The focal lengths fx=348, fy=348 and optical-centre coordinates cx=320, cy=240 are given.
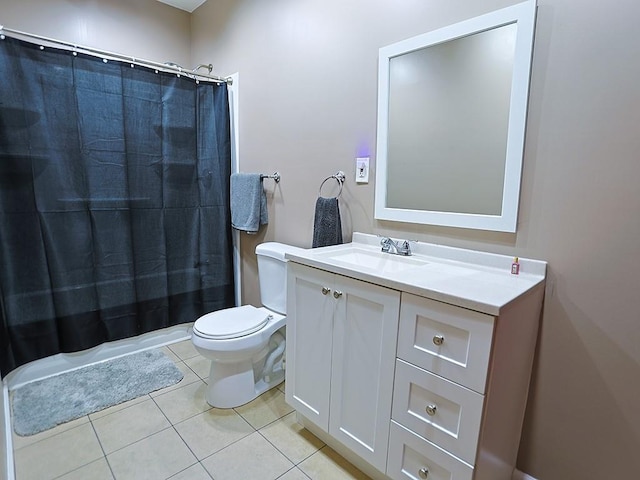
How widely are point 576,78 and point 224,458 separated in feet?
6.63

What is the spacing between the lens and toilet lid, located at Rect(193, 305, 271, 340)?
1.78m

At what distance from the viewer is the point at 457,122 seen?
1482 millimetres

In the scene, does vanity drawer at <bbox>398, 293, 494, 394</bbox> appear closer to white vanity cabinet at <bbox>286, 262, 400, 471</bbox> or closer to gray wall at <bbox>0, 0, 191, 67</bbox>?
white vanity cabinet at <bbox>286, 262, 400, 471</bbox>

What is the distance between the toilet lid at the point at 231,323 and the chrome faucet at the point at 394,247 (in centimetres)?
79

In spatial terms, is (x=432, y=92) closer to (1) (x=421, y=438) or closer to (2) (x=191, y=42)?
(1) (x=421, y=438)

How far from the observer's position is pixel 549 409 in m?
1.33

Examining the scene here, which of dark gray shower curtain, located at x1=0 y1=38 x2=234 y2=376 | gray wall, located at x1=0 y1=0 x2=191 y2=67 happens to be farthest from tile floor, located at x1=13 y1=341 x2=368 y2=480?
gray wall, located at x1=0 y1=0 x2=191 y2=67

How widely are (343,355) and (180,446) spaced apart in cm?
90

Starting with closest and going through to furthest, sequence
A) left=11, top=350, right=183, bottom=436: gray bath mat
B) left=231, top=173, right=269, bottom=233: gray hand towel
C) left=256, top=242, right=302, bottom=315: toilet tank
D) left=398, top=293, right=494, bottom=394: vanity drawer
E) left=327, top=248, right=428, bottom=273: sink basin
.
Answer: left=398, top=293, right=494, bottom=394: vanity drawer < left=327, top=248, right=428, bottom=273: sink basin < left=11, top=350, right=183, bottom=436: gray bath mat < left=256, top=242, right=302, bottom=315: toilet tank < left=231, top=173, right=269, bottom=233: gray hand towel

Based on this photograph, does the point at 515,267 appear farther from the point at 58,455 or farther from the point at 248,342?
the point at 58,455

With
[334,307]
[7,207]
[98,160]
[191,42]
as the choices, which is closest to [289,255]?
[334,307]

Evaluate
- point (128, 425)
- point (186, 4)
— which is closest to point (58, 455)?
point (128, 425)

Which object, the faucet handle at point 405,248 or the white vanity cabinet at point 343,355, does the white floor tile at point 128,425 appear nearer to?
the white vanity cabinet at point 343,355

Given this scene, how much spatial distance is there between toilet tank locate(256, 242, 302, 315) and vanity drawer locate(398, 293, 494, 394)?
1003mm
